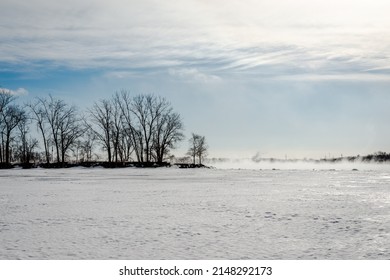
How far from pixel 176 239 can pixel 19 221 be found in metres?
5.71

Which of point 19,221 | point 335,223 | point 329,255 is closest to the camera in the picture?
point 329,255

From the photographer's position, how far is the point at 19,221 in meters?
13.5

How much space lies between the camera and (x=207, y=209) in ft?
52.3

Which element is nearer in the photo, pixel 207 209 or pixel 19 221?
pixel 19 221

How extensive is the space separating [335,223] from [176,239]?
16.2 feet

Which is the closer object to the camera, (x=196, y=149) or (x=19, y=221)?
(x=19, y=221)

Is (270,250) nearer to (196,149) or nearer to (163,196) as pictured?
(163,196)

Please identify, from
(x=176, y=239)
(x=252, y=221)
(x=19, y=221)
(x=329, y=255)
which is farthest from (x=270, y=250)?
(x=19, y=221)

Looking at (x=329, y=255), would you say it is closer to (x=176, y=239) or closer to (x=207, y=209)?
(x=176, y=239)
